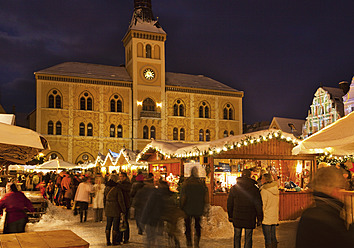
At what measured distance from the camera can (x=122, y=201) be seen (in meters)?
8.84

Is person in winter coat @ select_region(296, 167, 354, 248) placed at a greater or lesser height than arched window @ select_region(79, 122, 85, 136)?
lesser

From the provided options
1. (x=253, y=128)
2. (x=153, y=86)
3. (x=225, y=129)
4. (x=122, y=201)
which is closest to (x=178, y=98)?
(x=153, y=86)

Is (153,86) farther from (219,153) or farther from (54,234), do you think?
(54,234)

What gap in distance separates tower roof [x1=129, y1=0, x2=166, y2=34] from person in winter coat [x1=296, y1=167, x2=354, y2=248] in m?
45.5

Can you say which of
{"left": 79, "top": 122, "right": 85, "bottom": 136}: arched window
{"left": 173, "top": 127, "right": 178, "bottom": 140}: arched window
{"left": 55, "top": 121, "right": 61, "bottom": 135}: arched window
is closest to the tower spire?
{"left": 173, "top": 127, "right": 178, "bottom": 140}: arched window

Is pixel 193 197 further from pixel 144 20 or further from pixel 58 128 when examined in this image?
pixel 144 20

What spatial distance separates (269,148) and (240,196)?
642cm

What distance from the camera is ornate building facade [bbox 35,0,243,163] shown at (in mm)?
42750

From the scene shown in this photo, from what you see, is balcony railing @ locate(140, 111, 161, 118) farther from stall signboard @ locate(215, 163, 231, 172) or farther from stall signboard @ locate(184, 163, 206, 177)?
stall signboard @ locate(215, 163, 231, 172)

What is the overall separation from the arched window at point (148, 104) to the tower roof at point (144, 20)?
27.5ft

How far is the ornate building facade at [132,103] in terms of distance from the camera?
140ft

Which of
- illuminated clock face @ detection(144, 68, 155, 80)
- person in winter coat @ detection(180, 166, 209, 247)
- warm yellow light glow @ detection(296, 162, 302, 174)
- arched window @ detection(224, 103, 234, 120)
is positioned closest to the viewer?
person in winter coat @ detection(180, 166, 209, 247)

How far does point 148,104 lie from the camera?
46.4 m

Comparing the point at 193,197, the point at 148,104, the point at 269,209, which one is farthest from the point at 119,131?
the point at 269,209
